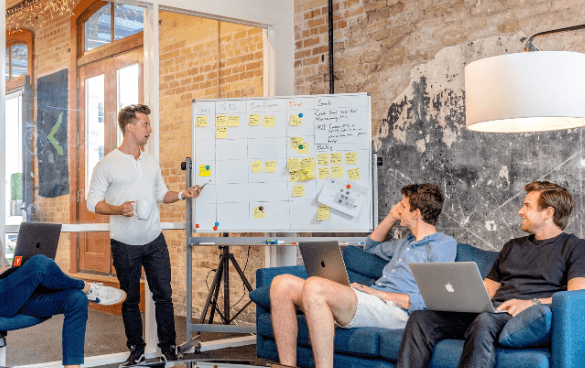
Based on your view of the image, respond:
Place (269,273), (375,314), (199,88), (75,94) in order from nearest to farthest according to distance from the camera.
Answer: (375,314)
(269,273)
(75,94)
(199,88)

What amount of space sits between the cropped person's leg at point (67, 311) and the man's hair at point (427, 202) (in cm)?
190

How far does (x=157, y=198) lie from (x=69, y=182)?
1.98 feet

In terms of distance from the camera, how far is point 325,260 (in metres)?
3.37

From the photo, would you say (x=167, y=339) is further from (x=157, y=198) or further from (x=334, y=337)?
(x=334, y=337)

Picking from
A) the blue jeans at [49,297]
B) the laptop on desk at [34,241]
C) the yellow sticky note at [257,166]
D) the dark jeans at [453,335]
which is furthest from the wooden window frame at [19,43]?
the dark jeans at [453,335]

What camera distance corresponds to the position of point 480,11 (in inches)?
161

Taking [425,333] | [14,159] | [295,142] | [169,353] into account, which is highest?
[295,142]

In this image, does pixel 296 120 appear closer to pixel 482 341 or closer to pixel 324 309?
pixel 324 309

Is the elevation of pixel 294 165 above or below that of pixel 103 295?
above

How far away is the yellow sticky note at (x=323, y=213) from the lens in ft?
14.6

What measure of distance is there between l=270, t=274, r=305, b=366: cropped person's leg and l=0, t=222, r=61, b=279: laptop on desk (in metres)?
1.39

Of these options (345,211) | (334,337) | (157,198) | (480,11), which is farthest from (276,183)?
(480,11)

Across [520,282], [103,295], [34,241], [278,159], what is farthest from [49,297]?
[520,282]

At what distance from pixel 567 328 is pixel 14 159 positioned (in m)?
3.43
